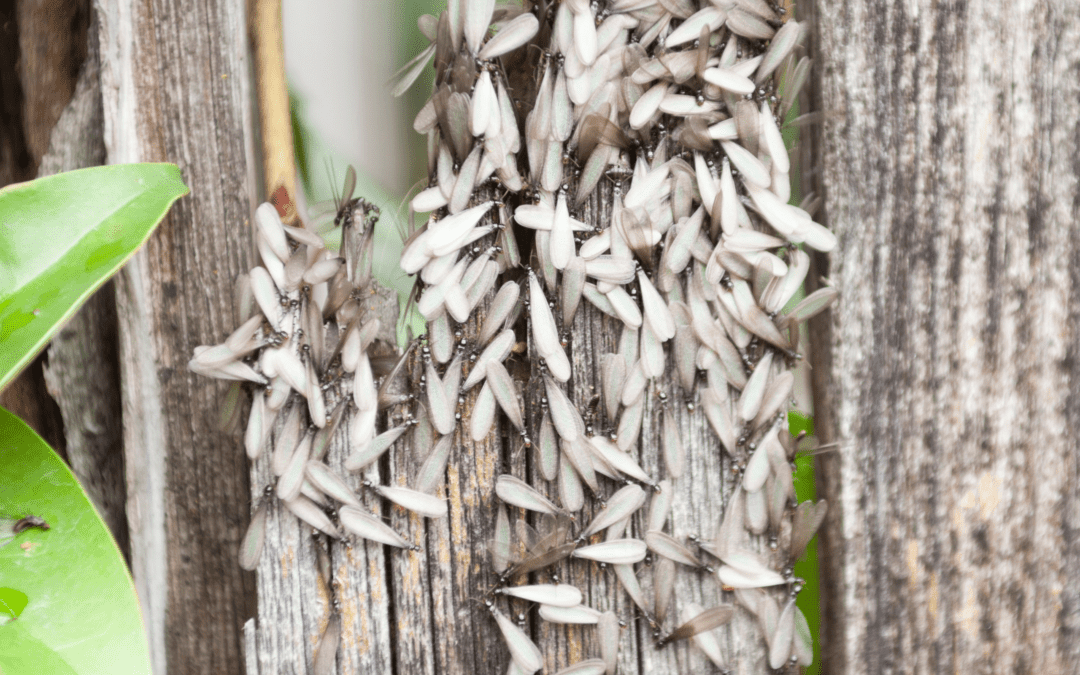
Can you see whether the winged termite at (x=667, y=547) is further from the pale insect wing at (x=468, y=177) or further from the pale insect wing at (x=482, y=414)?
the pale insect wing at (x=468, y=177)

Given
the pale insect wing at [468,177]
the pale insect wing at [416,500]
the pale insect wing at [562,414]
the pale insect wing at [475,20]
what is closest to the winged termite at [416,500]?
the pale insect wing at [416,500]

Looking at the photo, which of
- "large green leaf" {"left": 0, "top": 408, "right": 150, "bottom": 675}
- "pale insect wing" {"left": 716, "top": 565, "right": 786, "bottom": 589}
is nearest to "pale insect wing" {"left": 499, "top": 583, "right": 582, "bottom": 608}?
"pale insect wing" {"left": 716, "top": 565, "right": 786, "bottom": 589}

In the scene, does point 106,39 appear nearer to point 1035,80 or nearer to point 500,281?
point 500,281

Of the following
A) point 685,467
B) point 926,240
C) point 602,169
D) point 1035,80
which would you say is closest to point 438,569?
point 685,467

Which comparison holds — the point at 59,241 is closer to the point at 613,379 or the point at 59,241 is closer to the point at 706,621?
the point at 613,379

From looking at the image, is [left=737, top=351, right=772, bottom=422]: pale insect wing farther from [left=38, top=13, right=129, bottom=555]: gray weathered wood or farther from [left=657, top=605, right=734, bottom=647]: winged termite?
[left=38, top=13, right=129, bottom=555]: gray weathered wood
